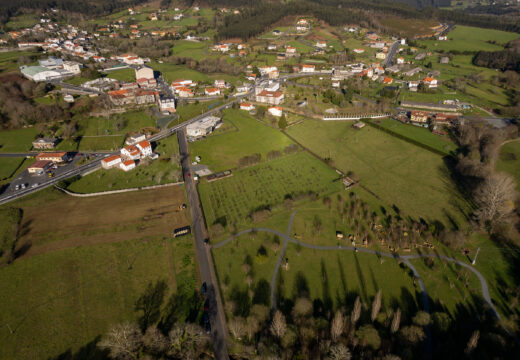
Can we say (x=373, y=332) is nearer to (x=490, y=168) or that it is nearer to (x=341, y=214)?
(x=341, y=214)

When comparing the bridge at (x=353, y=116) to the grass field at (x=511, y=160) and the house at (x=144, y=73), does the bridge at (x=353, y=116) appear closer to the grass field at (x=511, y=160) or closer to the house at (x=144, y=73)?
the grass field at (x=511, y=160)

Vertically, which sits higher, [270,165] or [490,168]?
[490,168]

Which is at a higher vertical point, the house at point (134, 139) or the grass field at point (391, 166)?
the grass field at point (391, 166)

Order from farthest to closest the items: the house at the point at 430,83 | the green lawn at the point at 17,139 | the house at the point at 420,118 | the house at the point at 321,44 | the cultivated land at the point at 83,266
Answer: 1. the house at the point at 321,44
2. the house at the point at 430,83
3. the house at the point at 420,118
4. the green lawn at the point at 17,139
5. the cultivated land at the point at 83,266

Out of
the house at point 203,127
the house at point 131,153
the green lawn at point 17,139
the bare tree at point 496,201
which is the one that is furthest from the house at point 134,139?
the bare tree at point 496,201

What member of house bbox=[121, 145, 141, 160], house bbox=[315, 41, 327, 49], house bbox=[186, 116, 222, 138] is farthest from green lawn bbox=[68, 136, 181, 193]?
house bbox=[315, 41, 327, 49]

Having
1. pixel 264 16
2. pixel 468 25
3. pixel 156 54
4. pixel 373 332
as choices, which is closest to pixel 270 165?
pixel 373 332

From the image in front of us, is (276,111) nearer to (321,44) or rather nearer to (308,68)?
(308,68)
